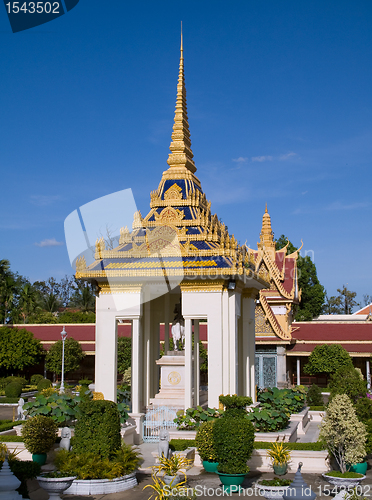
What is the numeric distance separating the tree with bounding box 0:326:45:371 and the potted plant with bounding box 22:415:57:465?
23872mm

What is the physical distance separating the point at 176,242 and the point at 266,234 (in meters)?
22.9

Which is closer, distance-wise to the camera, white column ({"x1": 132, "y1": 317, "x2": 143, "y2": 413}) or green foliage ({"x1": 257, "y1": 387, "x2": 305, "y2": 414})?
white column ({"x1": 132, "y1": 317, "x2": 143, "y2": 413})

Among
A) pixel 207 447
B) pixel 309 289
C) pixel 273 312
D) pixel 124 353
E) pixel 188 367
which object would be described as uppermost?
pixel 309 289

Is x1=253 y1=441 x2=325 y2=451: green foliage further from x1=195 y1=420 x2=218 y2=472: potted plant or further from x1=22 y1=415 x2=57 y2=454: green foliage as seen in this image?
x1=22 y1=415 x2=57 y2=454: green foliage

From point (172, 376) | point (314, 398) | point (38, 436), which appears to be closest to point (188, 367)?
point (172, 376)

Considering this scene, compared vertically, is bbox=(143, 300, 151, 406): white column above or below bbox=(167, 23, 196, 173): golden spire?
below

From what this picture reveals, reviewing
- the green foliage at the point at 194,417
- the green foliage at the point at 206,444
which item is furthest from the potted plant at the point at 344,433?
the green foliage at the point at 194,417

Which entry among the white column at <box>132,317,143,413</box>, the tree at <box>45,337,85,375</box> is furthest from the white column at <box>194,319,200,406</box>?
the tree at <box>45,337,85,375</box>

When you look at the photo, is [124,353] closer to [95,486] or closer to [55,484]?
[95,486]

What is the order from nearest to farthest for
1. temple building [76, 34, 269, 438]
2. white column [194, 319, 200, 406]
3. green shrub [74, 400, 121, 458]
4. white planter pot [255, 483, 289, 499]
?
1. white planter pot [255, 483, 289, 499]
2. green shrub [74, 400, 121, 458]
3. temple building [76, 34, 269, 438]
4. white column [194, 319, 200, 406]

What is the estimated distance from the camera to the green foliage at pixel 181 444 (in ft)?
44.2

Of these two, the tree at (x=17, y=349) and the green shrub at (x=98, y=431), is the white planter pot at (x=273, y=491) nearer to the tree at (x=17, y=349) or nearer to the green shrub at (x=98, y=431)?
the green shrub at (x=98, y=431)

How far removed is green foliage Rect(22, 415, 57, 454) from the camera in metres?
12.6

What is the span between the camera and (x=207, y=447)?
12.3 metres
